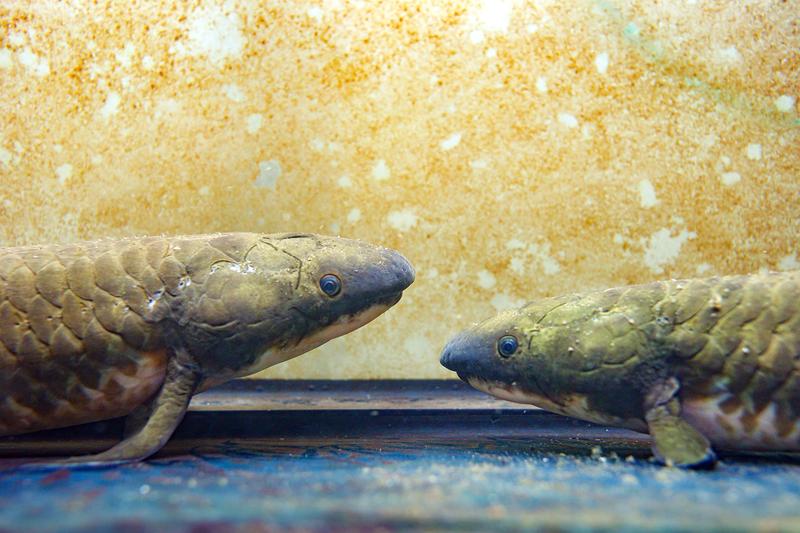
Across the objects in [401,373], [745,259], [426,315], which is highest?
[745,259]

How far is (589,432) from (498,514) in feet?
6.63

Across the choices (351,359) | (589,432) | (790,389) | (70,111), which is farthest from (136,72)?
(790,389)

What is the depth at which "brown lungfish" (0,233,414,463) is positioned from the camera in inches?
104

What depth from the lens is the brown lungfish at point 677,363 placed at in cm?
253

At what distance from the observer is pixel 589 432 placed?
11.1 feet

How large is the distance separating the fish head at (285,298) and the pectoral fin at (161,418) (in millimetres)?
95

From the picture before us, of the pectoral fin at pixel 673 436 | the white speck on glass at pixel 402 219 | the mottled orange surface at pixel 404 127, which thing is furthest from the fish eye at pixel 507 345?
the white speck on glass at pixel 402 219

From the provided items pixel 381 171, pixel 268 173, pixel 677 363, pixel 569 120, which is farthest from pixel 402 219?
pixel 677 363

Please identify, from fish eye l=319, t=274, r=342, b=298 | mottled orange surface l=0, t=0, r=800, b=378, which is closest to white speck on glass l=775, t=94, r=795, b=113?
mottled orange surface l=0, t=0, r=800, b=378

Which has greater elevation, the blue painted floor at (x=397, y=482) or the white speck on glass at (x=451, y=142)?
the white speck on glass at (x=451, y=142)

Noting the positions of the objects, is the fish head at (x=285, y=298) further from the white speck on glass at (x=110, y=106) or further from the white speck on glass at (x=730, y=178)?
the white speck on glass at (x=730, y=178)

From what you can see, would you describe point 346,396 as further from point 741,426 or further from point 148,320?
point 741,426

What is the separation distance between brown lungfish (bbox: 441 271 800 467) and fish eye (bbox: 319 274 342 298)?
0.77 metres

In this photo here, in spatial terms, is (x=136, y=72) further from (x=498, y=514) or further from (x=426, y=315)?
(x=498, y=514)
